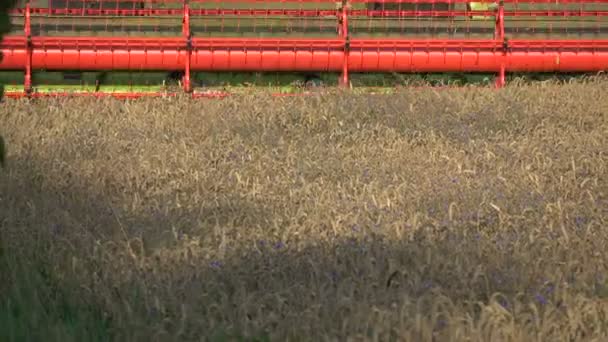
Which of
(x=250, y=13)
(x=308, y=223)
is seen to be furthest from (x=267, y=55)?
(x=308, y=223)

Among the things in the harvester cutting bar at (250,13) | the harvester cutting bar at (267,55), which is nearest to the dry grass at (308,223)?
the harvester cutting bar at (267,55)

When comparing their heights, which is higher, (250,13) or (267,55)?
(250,13)

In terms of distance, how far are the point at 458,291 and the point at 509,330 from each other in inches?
24.6

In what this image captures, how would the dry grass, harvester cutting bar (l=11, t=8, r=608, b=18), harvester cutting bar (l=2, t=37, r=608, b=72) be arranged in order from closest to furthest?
the dry grass → harvester cutting bar (l=2, t=37, r=608, b=72) → harvester cutting bar (l=11, t=8, r=608, b=18)

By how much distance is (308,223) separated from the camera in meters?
6.44

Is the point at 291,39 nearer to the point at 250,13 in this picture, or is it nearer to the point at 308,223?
the point at 250,13

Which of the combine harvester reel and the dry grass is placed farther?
the combine harvester reel

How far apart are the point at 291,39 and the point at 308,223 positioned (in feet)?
22.2

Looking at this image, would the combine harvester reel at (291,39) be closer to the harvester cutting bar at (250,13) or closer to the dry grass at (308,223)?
the harvester cutting bar at (250,13)

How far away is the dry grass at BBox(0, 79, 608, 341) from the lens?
4.71 m

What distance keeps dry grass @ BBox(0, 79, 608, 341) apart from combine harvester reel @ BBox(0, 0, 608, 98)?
1490 millimetres

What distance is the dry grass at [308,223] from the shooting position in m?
4.71

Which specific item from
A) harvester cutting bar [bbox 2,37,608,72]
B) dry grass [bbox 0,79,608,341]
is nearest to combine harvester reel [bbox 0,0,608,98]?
harvester cutting bar [bbox 2,37,608,72]

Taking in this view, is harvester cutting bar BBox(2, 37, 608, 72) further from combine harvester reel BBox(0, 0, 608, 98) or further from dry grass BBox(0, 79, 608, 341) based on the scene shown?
dry grass BBox(0, 79, 608, 341)
